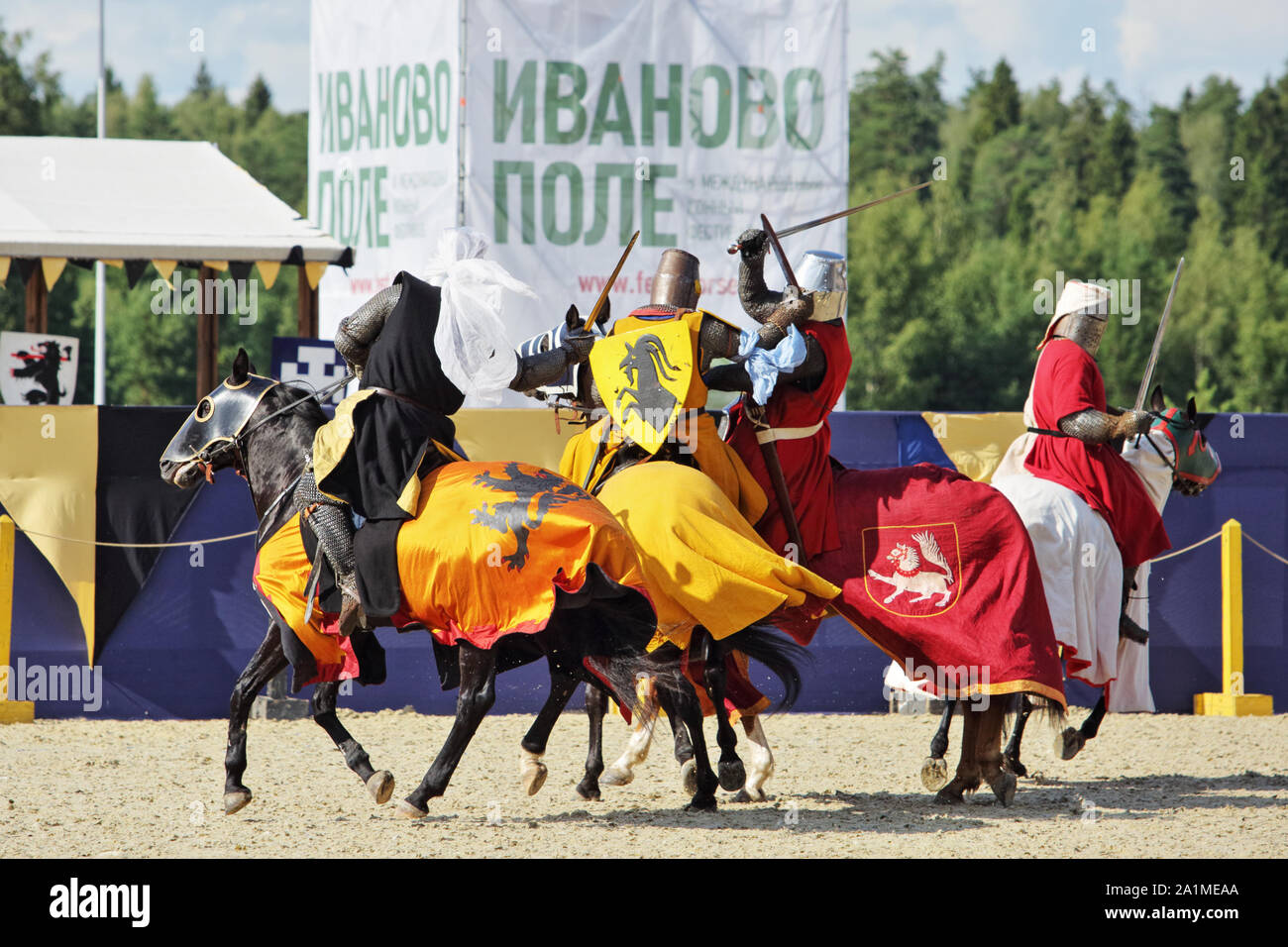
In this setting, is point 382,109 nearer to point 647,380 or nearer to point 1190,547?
point 1190,547

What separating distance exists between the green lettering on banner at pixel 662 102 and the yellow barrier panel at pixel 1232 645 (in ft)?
24.5

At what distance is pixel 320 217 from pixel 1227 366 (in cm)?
3140

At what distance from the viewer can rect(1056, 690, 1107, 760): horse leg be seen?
22.5 ft

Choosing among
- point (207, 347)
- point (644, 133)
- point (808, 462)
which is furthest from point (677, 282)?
point (644, 133)

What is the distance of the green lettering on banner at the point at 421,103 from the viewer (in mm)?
14703

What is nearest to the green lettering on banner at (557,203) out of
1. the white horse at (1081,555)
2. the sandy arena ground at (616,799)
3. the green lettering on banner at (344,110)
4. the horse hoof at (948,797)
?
the green lettering on banner at (344,110)

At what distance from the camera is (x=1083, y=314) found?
21.6ft

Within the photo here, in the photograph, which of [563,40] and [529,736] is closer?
[529,736]

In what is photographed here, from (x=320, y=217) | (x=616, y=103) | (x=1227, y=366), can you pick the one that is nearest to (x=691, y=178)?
A: (x=616, y=103)

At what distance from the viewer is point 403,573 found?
5.40 m

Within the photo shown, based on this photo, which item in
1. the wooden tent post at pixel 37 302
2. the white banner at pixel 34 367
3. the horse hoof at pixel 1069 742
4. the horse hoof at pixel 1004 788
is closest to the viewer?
the horse hoof at pixel 1004 788

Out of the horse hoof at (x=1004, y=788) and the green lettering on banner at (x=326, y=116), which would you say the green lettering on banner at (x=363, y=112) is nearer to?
the green lettering on banner at (x=326, y=116)

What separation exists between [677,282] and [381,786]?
84.3 inches

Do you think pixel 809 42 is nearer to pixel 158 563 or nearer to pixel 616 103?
pixel 616 103
